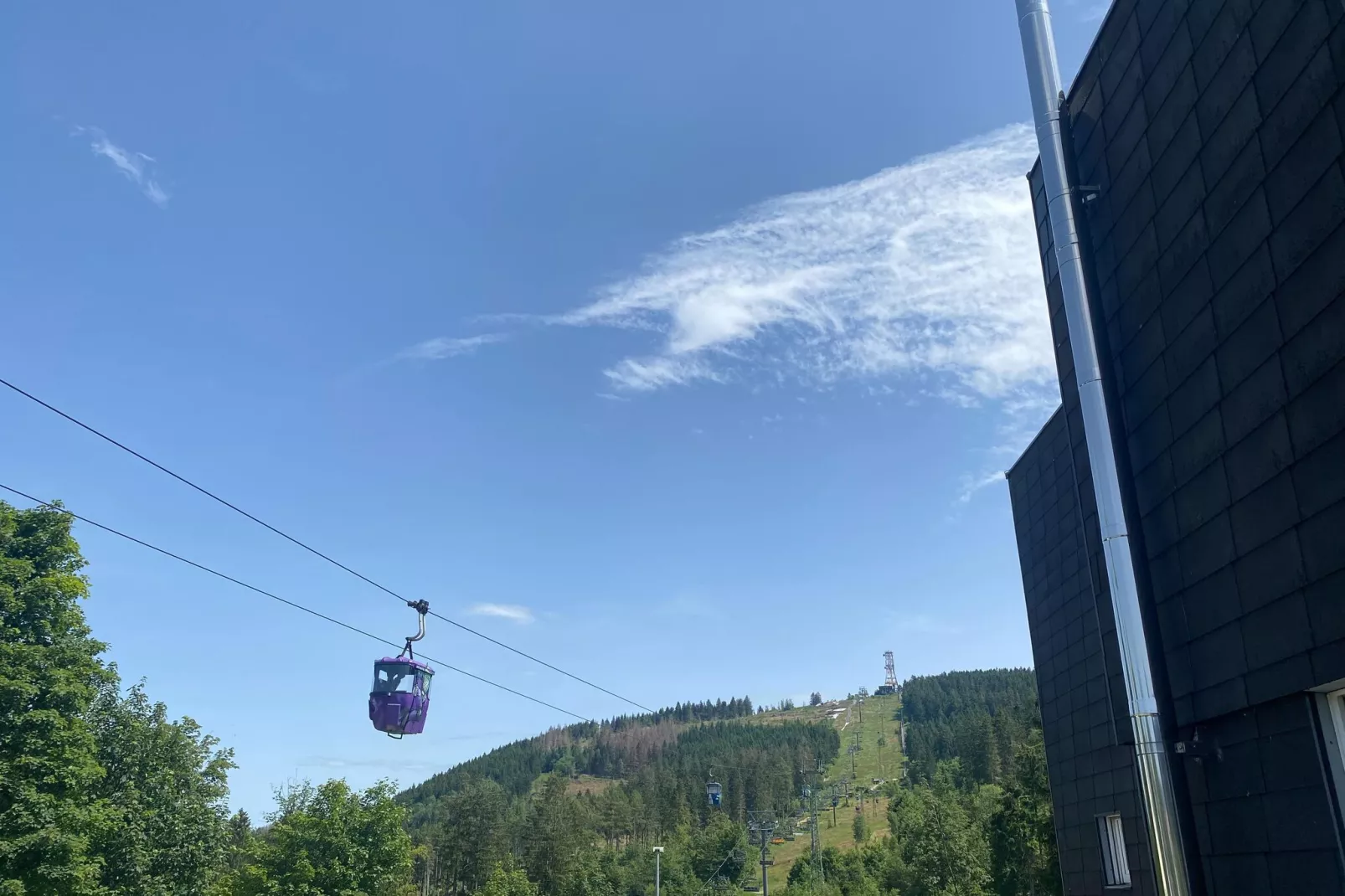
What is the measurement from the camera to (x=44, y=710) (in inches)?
973

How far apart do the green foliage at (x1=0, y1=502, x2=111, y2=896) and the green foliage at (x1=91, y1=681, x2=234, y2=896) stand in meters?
4.18

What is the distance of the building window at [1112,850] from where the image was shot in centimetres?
1739

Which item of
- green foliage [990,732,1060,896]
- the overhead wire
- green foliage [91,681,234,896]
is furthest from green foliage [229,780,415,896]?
the overhead wire

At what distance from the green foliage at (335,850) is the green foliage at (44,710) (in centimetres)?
1178

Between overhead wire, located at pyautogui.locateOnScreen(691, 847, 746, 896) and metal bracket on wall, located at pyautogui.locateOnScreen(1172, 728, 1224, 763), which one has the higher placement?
metal bracket on wall, located at pyautogui.locateOnScreen(1172, 728, 1224, 763)

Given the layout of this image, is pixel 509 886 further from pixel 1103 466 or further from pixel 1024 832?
pixel 1103 466

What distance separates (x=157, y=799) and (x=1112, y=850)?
34.6 m

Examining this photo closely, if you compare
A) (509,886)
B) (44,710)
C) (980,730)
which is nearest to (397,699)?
(44,710)

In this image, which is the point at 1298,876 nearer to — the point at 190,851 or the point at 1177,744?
the point at 1177,744

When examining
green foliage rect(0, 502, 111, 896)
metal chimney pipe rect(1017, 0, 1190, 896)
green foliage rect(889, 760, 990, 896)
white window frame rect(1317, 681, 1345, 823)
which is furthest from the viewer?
green foliage rect(889, 760, 990, 896)

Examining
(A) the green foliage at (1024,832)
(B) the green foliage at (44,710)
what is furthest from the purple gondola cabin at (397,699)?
(A) the green foliage at (1024,832)

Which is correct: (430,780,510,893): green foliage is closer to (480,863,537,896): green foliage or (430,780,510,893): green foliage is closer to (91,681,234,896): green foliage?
(480,863,537,896): green foliage

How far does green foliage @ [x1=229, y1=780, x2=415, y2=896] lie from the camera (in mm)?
37906

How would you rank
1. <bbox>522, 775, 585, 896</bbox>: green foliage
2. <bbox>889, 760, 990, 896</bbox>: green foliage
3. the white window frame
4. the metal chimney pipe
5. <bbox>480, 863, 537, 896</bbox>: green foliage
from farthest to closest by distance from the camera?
<bbox>522, 775, 585, 896</bbox>: green foliage → <bbox>480, 863, 537, 896</bbox>: green foliage → <bbox>889, 760, 990, 896</bbox>: green foliage → the metal chimney pipe → the white window frame
